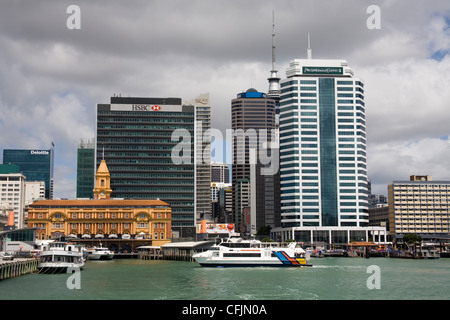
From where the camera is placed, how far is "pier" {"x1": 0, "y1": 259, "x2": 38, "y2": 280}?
87375mm

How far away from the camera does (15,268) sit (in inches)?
3762

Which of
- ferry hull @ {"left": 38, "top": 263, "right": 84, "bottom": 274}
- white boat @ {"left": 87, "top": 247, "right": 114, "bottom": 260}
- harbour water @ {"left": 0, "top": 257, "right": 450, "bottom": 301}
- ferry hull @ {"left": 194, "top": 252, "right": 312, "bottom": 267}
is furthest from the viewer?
white boat @ {"left": 87, "top": 247, "right": 114, "bottom": 260}

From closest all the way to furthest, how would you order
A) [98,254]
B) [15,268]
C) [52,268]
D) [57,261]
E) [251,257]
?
[15,268] < [52,268] < [57,261] < [251,257] < [98,254]

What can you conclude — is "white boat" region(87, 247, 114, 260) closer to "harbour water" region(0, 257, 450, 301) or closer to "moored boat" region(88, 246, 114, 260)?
"moored boat" region(88, 246, 114, 260)

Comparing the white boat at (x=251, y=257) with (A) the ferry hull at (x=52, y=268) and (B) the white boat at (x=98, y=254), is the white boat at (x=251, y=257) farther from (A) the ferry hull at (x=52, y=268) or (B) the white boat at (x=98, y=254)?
(B) the white boat at (x=98, y=254)

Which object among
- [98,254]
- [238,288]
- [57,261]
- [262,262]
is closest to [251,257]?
[262,262]

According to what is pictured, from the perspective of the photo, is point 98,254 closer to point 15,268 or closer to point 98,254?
point 98,254

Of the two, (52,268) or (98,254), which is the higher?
(52,268)

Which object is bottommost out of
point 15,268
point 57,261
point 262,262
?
point 262,262

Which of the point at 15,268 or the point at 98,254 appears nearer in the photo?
the point at 15,268

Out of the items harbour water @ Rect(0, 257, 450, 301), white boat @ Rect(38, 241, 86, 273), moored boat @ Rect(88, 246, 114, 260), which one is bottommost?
moored boat @ Rect(88, 246, 114, 260)

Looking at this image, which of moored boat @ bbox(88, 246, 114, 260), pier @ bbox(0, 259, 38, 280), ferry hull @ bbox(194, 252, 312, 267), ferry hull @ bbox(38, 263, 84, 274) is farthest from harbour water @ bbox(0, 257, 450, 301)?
moored boat @ bbox(88, 246, 114, 260)
